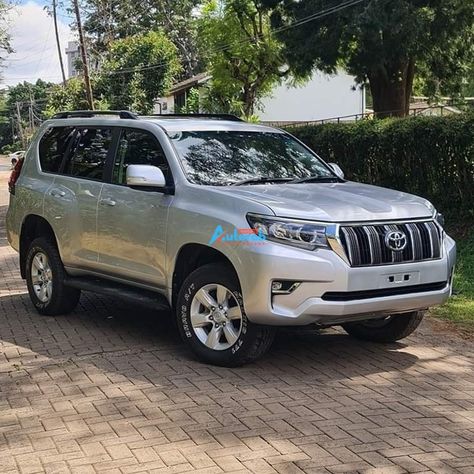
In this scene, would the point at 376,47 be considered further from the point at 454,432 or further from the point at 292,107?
the point at 292,107

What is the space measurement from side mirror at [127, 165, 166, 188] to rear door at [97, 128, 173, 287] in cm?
17

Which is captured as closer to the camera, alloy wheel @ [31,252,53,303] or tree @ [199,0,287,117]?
alloy wheel @ [31,252,53,303]

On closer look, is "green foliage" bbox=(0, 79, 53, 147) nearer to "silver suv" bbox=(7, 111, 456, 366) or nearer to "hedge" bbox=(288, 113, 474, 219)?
"hedge" bbox=(288, 113, 474, 219)

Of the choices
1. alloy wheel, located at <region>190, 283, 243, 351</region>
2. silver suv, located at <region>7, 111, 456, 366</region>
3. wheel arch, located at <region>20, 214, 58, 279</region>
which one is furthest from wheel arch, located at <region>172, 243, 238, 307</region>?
wheel arch, located at <region>20, 214, 58, 279</region>

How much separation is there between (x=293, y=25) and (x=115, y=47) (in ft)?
88.7

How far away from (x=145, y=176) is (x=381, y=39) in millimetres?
13685

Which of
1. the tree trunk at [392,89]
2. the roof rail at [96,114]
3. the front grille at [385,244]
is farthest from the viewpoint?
the tree trunk at [392,89]

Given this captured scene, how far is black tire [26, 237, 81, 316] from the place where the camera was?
757 centimetres

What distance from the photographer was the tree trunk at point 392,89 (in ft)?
71.5

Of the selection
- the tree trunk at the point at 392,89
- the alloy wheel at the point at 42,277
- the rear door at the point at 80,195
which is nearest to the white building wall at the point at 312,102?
the tree trunk at the point at 392,89

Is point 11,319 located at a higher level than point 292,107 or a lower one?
lower

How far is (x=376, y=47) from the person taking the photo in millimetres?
18672

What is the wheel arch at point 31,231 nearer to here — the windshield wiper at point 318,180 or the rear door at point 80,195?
the rear door at point 80,195

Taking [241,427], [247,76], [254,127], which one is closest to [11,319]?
[254,127]
